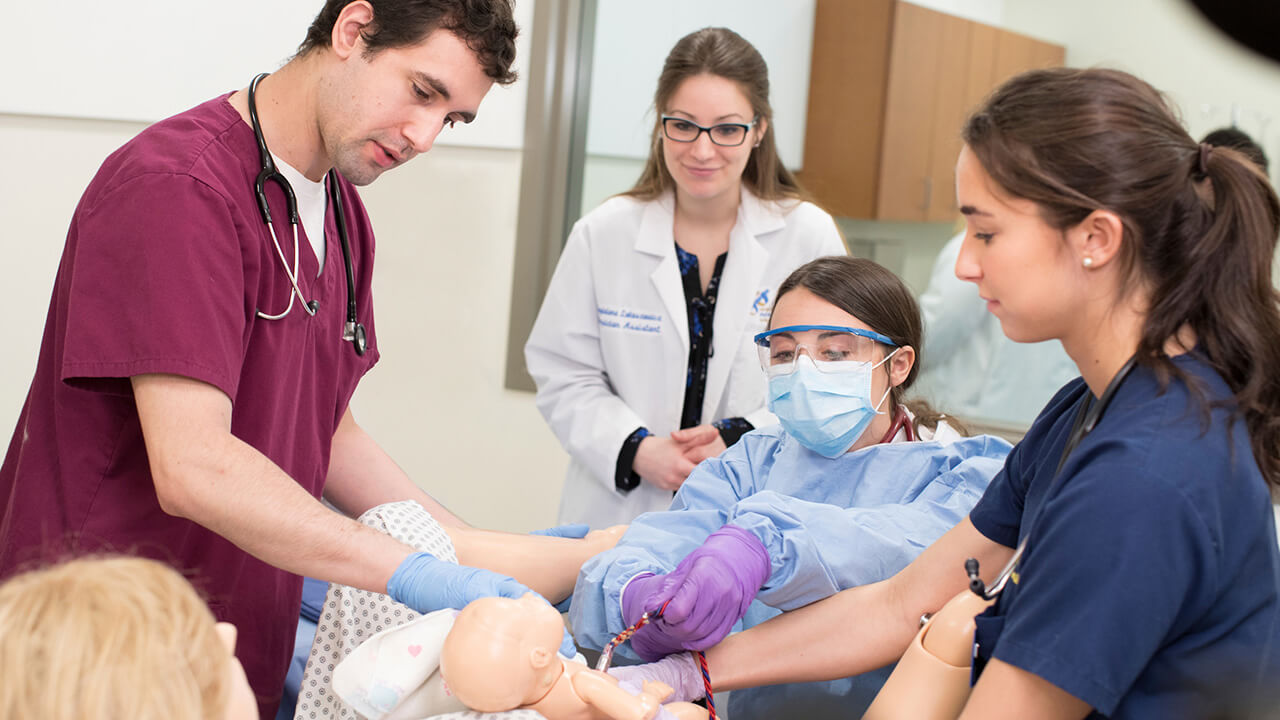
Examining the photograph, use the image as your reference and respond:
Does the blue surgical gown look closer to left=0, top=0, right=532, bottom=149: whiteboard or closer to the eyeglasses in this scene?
the eyeglasses

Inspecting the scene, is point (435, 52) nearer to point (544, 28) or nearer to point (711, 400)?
point (711, 400)

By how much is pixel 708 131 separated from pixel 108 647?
169 centimetres

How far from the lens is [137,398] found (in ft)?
4.23

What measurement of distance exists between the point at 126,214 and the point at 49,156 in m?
1.91

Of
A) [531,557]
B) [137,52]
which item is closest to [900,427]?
[531,557]

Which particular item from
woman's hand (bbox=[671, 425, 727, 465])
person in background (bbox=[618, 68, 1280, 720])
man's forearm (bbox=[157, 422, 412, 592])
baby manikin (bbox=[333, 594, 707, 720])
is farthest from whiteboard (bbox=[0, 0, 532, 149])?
person in background (bbox=[618, 68, 1280, 720])

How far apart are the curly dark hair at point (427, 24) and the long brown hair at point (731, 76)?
80cm

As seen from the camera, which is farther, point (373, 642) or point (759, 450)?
point (759, 450)

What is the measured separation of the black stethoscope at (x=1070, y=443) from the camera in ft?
3.39

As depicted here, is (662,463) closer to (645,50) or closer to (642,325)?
(642,325)

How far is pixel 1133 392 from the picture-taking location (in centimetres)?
101

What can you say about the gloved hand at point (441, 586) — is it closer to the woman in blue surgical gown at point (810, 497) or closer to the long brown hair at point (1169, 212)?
the woman in blue surgical gown at point (810, 497)

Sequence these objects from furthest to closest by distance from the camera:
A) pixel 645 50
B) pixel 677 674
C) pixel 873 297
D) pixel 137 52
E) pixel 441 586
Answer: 1. pixel 645 50
2. pixel 137 52
3. pixel 873 297
4. pixel 677 674
5. pixel 441 586

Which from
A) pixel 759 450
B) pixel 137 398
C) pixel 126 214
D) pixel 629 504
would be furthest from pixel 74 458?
pixel 629 504
